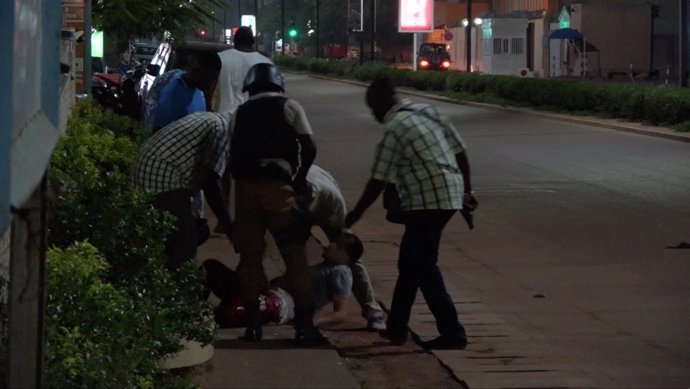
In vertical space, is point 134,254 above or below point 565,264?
above

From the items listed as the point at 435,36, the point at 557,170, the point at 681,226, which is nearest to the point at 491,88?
the point at 557,170

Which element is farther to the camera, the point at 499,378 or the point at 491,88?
the point at 491,88

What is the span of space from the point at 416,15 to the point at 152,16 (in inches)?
2030

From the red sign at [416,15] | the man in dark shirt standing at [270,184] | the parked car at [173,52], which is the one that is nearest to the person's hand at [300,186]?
the man in dark shirt standing at [270,184]

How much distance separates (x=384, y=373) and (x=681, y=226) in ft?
21.8

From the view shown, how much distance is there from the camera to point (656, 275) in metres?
9.95

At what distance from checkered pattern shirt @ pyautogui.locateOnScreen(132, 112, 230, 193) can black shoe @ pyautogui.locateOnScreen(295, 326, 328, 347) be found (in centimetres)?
106

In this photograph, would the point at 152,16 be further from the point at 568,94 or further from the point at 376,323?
the point at 568,94

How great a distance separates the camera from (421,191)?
7.20 meters

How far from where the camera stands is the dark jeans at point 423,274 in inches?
285

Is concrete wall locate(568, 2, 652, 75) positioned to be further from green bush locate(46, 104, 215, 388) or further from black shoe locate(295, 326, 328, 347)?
green bush locate(46, 104, 215, 388)

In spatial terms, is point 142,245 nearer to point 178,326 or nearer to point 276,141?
point 178,326

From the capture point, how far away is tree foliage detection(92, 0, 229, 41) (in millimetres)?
A: 14148

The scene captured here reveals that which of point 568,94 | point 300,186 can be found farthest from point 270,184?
point 568,94
